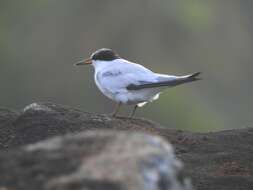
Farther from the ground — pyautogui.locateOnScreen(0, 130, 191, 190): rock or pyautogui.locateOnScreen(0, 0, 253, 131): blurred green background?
pyautogui.locateOnScreen(0, 130, 191, 190): rock

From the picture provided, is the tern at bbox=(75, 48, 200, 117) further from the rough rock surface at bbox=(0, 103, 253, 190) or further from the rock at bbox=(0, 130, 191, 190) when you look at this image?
the rock at bbox=(0, 130, 191, 190)

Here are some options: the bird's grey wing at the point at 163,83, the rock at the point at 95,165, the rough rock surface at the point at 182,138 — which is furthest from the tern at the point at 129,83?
the rock at the point at 95,165

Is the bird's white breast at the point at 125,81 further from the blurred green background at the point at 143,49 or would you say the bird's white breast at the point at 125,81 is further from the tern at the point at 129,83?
the blurred green background at the point at 143,49

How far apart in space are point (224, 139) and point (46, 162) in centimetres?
659

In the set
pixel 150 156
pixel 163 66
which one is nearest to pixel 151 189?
pixel 150 156

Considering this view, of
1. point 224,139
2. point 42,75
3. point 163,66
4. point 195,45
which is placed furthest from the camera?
point 195,45

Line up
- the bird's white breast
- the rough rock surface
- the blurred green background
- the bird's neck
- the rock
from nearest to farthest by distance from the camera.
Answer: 1. the rock
2. the rough rock surface
3. the bird's white breast
4. the bird's neck
5. the blurred green background

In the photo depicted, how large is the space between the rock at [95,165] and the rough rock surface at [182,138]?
4269 millimetres

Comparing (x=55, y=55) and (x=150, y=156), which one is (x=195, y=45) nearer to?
(x=55, y=55)

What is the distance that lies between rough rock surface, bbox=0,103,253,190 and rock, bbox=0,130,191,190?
4.27 meters

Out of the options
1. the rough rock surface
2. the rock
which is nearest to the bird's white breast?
the rough rock surface

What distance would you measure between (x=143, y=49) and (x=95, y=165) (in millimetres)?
53566

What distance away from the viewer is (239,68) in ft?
194

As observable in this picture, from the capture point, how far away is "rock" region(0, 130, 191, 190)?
21.3 feet
